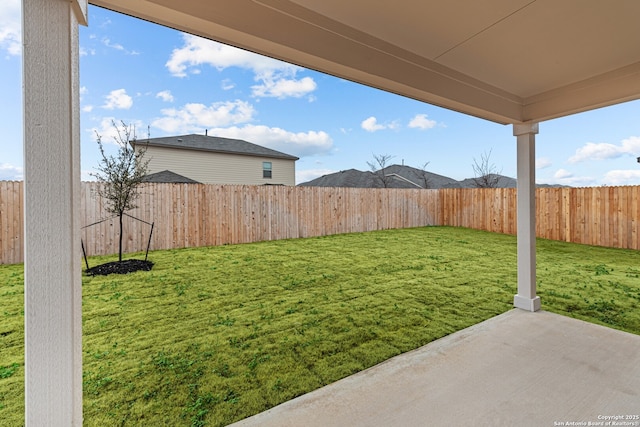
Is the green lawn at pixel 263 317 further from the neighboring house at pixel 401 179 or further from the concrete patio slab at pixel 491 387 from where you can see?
the neighboring house at pixel 401 179

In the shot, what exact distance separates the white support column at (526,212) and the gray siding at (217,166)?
12791 mm

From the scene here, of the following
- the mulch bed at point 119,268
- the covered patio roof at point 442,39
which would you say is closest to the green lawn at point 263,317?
the mulch bed at point 119,268

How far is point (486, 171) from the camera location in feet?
52.2

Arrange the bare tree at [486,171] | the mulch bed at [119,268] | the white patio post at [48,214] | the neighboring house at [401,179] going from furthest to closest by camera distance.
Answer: the neighboring house at [401,179]
the bare tree at [486,171]
the mulch bed at [119,268]
the white patio post at [48,214]

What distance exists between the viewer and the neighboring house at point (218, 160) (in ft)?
41.9

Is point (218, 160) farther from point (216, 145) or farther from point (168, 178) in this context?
point (168, 178)

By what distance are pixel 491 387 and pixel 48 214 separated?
2.47 metres

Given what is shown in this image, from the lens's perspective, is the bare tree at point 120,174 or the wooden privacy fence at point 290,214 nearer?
the bare tree at point 120,174

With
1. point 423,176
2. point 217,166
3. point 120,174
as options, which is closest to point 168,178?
point 217,166

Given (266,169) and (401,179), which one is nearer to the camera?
(266,169)

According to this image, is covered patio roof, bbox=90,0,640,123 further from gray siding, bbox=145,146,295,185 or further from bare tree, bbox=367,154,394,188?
bare tree, bbox=367,154,394,188

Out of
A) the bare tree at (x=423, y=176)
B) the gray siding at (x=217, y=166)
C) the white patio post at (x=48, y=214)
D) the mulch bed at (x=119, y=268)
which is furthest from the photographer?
the bare tree at (x=423, y=176)

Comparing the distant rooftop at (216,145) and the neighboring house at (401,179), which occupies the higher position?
the distant rooftop at (216,145)

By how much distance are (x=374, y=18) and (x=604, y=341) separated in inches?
124
